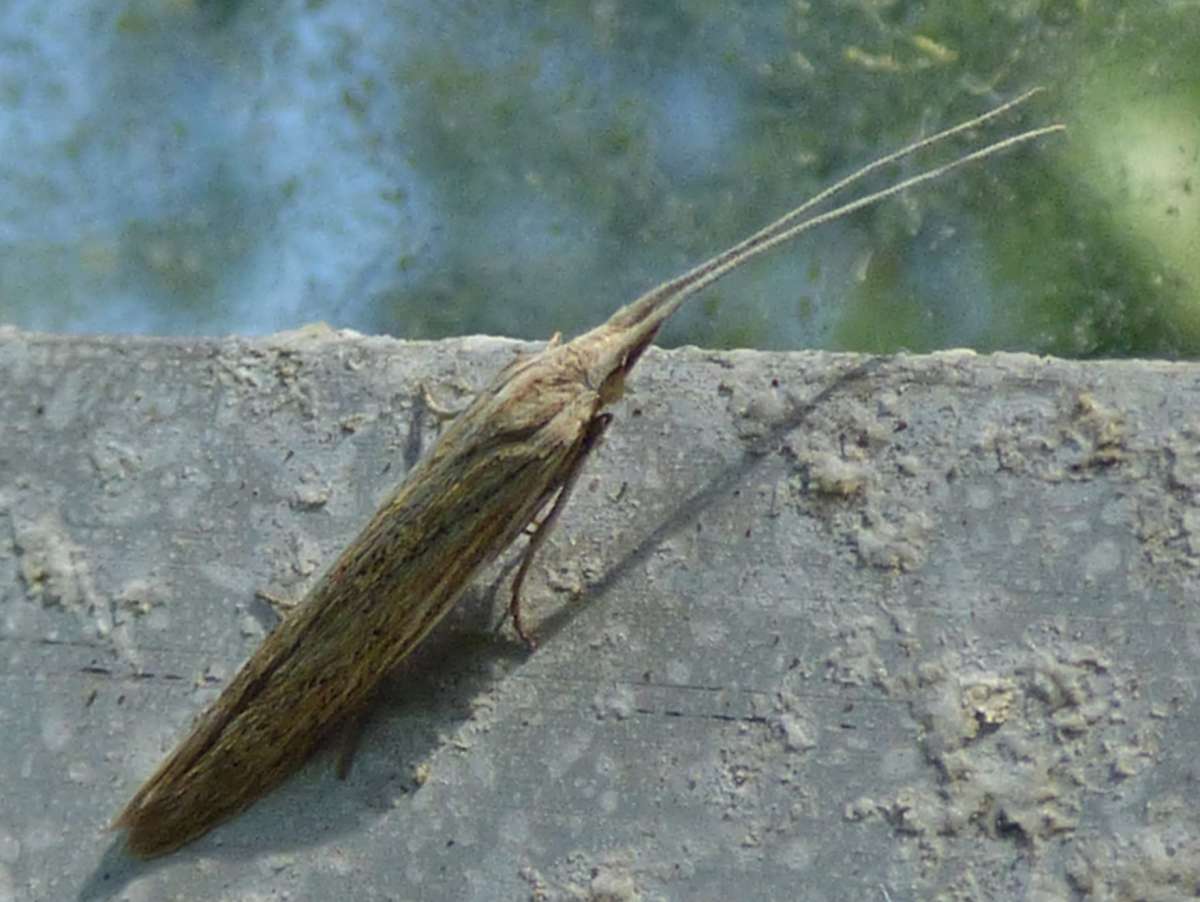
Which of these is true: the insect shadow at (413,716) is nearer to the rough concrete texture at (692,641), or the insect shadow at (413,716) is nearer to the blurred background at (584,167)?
the rough concrete texture at (692,641)

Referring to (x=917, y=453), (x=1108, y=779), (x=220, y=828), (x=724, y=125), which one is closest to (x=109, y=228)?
(x=724, y=125)

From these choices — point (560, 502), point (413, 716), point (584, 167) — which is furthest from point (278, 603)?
point (584, 167)

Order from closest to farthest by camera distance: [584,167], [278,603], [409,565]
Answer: [409,565]
[278,603]
[584,167]

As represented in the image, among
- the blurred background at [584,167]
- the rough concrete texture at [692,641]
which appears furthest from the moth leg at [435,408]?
the blurred background at [584,167]

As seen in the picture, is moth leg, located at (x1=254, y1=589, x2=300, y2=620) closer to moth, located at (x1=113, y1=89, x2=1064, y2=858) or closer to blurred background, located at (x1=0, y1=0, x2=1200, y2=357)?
moth, located at (x1=113, y1=89, x2=1064, y2=858)

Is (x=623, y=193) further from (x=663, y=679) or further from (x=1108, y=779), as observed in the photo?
(x=1108, y=779)

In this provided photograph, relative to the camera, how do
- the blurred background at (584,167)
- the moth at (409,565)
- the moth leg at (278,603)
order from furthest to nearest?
the blurred background at (584,167) < the moth leg at (278,603) < the moth at (409,565)

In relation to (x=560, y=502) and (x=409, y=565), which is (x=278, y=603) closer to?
(x=409, y=565)
